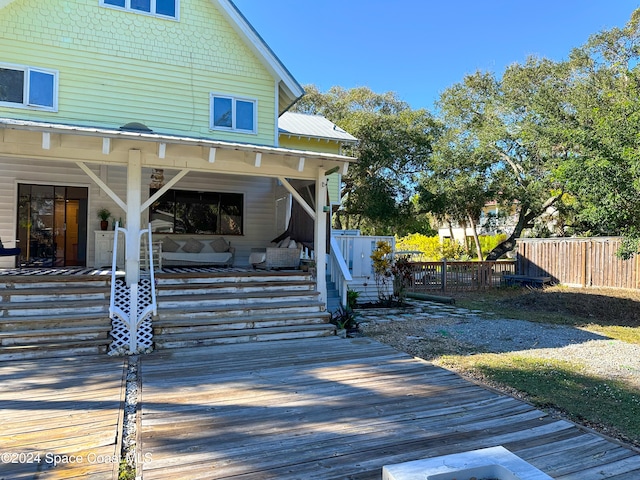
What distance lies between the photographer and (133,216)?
270 inches

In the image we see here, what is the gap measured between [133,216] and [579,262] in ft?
49.7

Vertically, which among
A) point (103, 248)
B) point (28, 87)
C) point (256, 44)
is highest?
point (256, 44)

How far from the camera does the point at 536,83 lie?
1981 centimetres

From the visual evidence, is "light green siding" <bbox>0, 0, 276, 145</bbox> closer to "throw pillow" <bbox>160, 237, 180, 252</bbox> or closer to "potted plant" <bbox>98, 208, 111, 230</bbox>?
"potted plant" <bbox>98, 208, 111, 230</bbox>

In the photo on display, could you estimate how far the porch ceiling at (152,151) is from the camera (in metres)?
6.18

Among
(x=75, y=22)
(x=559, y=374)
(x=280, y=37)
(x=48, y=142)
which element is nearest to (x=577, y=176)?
(x=559, y=374)

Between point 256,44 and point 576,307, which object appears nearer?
point 256,44

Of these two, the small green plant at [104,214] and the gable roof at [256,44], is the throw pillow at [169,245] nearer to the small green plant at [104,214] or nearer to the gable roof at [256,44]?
the small green plant at [104,214]

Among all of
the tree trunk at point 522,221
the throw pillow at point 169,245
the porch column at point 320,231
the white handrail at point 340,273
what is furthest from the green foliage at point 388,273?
the tree trunk at point 522,221

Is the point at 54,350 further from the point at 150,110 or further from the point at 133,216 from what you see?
the point at 150,110

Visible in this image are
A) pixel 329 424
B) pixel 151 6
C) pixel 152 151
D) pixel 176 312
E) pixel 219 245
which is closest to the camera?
pixel 329 424

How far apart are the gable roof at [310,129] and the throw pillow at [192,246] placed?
4622 mm

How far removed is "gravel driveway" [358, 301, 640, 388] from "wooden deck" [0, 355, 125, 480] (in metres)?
4.16

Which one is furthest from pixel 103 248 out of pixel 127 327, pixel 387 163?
pixel 387 163
